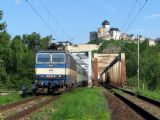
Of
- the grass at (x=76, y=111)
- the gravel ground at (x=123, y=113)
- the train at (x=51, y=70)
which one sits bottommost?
the gravel ground at (x=123, y=113)

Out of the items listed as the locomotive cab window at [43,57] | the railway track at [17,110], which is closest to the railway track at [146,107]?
the railway track at [17,110]

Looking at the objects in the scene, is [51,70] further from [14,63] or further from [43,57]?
[14,63]

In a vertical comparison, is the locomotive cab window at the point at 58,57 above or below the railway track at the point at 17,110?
above

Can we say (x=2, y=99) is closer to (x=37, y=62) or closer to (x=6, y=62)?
(x=37, y=62)

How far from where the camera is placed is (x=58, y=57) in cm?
4219

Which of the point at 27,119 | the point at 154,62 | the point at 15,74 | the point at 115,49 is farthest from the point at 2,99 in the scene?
the point at 115,49

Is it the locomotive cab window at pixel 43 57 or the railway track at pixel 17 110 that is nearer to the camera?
the railway track at pixel 17 110

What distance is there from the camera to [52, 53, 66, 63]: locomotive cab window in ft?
137

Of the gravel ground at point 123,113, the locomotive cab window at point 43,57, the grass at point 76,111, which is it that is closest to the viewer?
the grass at point 76,111

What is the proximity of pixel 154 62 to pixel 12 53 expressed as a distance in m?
34.8

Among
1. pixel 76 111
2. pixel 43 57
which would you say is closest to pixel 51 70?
pixel 43 57

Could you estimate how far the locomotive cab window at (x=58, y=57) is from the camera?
41.8 m

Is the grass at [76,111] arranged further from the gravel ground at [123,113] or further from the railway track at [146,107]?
the railway track at [146,107]

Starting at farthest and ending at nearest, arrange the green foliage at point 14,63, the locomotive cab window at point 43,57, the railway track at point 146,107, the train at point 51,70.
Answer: the green foliage at point 14,63
the locomotive cab window at point 43,57
the train at point 51,70
the railway track at point 146,107
